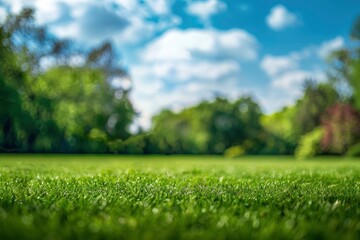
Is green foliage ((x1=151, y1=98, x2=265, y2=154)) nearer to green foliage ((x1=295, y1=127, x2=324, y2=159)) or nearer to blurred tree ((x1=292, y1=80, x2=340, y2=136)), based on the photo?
blurred tree ((x1=292, y1=80, x2=340, y2=136))

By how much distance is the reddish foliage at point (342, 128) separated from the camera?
40.2m

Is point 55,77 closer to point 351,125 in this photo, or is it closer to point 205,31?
point 205,31

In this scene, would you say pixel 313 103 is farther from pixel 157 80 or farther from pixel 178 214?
pixel 178 214

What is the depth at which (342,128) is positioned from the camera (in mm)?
40312

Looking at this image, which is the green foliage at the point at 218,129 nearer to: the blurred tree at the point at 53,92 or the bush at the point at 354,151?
the blurred tree at the point at 53,92

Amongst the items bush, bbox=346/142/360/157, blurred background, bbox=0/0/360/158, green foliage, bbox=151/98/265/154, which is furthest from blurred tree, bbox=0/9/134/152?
green foliage, bbox=151/98/265/154

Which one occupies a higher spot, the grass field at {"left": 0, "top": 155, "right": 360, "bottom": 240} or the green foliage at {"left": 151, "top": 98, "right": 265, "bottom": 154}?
the green foliage at {"left": 151, "top": 98, "right": 265, "bottom": 154}

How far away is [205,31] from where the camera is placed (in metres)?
31.1

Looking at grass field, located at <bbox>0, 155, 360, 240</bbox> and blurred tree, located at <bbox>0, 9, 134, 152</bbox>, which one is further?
blurred tree, located at <bbox>0, 9, 134, 152</bbox>

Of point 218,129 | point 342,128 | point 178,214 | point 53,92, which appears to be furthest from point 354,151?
point 178,214

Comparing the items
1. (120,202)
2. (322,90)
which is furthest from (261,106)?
(120,202)

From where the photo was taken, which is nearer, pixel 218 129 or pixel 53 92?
pixel 53 92

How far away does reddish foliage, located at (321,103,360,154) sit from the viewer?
4025 centimetres

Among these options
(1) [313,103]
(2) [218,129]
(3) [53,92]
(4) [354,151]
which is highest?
(1) [313,103]
